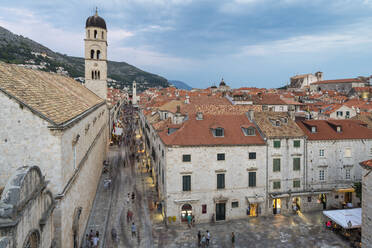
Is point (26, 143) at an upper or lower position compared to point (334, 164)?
upper

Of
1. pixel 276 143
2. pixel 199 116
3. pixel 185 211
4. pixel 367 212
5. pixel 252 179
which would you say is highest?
pixel 199 116

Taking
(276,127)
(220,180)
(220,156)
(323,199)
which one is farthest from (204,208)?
(323,199)

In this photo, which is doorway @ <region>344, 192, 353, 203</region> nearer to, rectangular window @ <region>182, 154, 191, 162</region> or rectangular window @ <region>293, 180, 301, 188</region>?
rectangular window @ <region>293, 180, 301, 188</region>

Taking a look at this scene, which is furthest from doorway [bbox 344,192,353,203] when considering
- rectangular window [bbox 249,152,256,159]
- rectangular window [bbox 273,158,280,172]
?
rectangular window [bbox 249,152,256,159]

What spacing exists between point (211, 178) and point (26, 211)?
1865 centimetres

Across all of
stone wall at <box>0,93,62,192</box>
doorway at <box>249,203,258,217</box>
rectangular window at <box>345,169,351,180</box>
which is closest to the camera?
stone wall at <box>0,93,62,192</box>

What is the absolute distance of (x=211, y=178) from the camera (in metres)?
26.9

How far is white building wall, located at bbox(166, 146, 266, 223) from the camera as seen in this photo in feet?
85.8

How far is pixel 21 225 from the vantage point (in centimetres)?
1016

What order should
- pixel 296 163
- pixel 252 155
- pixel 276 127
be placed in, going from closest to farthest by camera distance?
pixel 252 155, pixel 296 163, pixel 276 127

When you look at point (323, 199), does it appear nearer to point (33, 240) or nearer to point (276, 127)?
point (276, 127)

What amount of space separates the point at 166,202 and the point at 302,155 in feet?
51.4

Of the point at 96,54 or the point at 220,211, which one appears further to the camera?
the point at 96,54

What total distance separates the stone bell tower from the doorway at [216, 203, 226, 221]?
33806 millimetres
